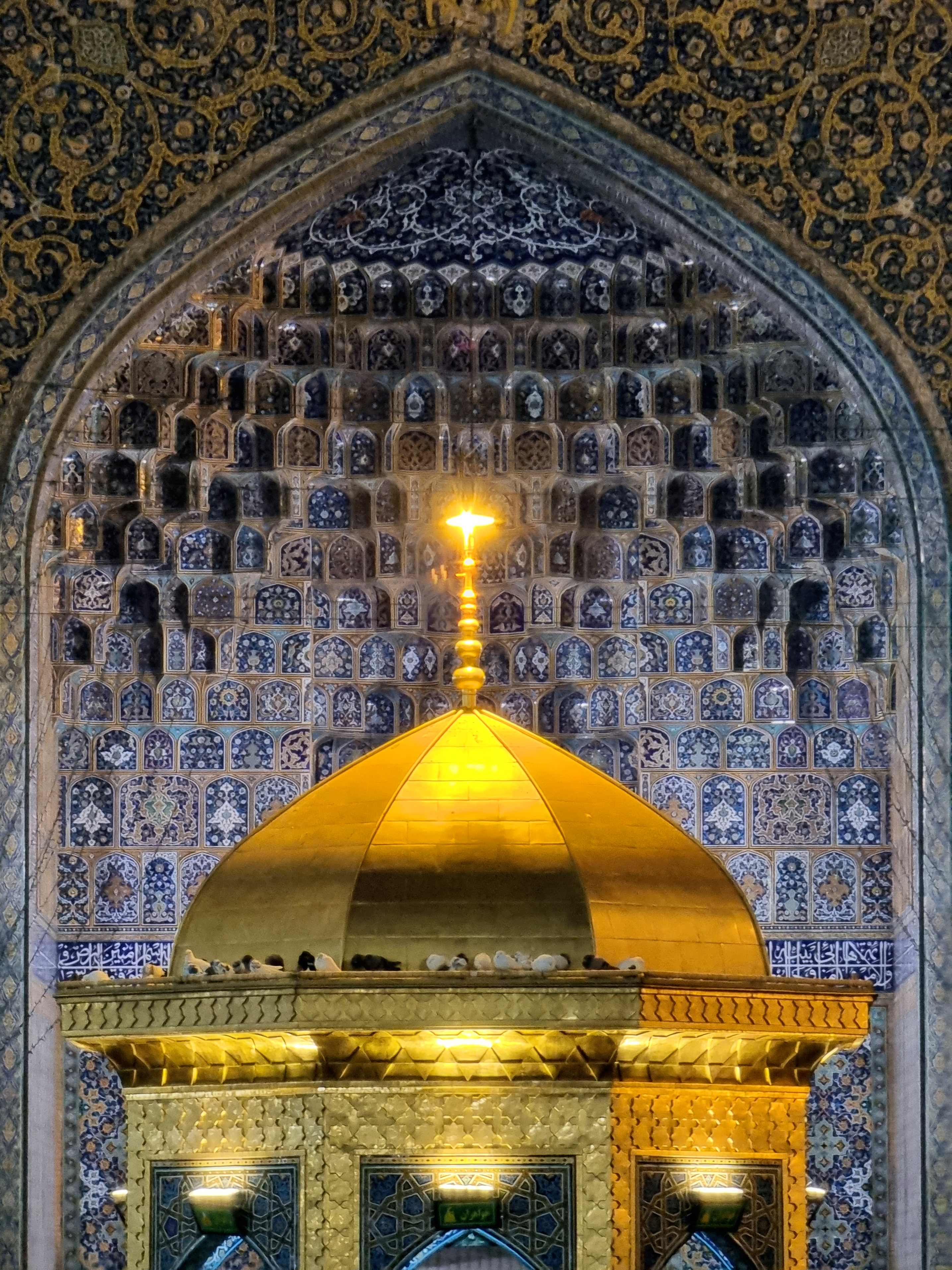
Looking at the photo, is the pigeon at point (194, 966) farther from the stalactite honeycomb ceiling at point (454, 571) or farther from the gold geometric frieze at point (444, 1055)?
the stalactite honeycomb ceiling at point (454, 571)

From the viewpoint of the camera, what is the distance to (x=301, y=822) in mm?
6047

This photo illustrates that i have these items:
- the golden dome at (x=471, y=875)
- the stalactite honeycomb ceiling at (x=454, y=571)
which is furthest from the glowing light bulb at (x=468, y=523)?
the stalactite honeycomb ceiling at (x=454, y=571)

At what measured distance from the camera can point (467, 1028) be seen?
17.9ft

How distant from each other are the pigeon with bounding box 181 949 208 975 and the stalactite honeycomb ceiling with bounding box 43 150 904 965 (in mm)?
4797

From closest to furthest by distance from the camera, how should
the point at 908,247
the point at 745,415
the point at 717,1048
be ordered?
the point at 717,1048 → the point at 908,247 → the point at 745,415

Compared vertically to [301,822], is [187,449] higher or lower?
higher

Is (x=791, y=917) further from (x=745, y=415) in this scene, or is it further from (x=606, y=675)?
(x=745, y=415)

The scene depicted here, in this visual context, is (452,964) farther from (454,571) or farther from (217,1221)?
(454,571)

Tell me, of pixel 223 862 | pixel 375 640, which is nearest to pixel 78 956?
pixel 375 640

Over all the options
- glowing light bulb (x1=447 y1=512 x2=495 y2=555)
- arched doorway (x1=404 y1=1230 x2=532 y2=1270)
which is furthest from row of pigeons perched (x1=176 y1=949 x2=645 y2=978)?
arched doorway (x1=404 y1=1230 x2=532 y2=1270)

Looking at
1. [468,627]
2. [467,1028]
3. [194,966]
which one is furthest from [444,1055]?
[468,627]

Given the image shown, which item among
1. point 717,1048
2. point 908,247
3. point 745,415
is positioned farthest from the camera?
point 745,415

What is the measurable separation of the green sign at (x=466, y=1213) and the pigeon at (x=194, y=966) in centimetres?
68

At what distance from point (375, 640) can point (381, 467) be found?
67cm
